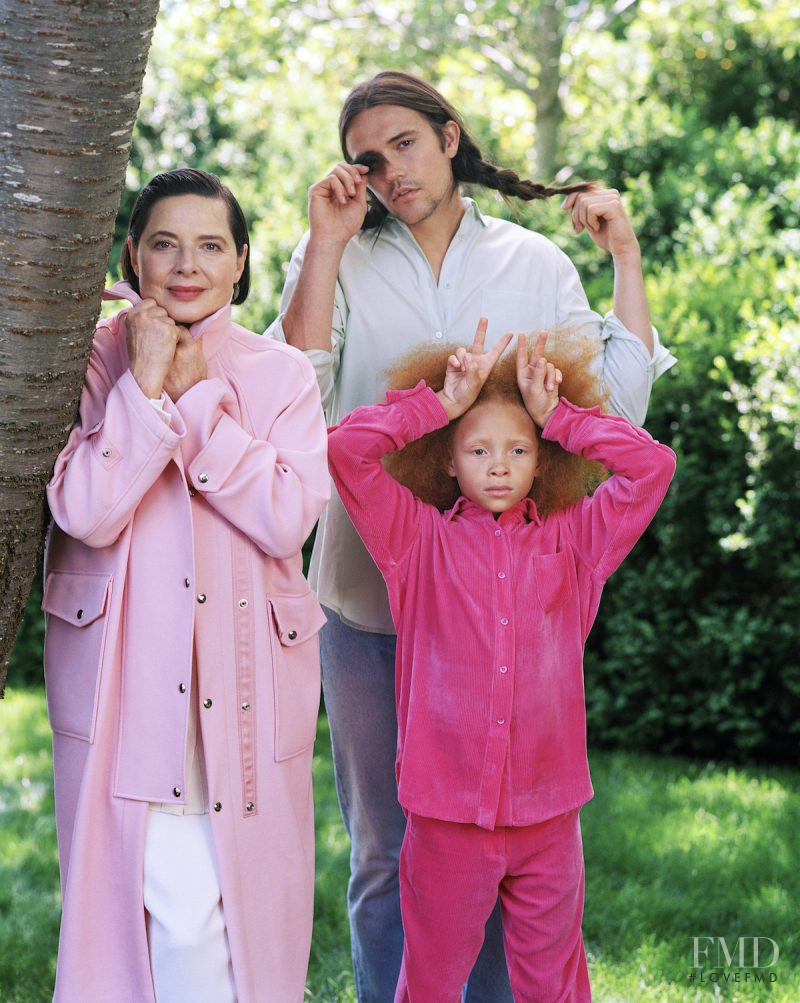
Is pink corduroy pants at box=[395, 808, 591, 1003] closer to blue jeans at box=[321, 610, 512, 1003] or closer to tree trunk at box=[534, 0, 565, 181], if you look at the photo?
blue jeans at box=[321, 610, 512, 1003]

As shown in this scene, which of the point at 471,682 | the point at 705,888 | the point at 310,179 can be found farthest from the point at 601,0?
the point at 471,682

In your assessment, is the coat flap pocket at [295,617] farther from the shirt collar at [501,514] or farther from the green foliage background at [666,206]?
the green foliage background at [666,206]

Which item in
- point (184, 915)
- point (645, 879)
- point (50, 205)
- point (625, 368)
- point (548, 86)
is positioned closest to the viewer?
point (50, 205)

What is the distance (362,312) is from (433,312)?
167 mm

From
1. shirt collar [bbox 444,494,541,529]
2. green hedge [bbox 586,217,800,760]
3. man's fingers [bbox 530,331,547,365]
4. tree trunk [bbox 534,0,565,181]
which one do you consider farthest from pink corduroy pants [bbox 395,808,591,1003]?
tree trunk [bbox 534,0,565,181]

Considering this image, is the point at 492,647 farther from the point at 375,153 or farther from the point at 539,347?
the point at 375,153

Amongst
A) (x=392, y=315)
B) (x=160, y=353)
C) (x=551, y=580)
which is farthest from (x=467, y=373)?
(x=160, y=353)

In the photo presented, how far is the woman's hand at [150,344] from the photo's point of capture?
2.22 meters

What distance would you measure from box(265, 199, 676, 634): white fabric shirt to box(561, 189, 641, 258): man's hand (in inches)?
6.4

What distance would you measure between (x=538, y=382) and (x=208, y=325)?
722 millimetres

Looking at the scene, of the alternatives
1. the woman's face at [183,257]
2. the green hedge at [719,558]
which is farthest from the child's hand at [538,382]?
the green hedge at [719,558]

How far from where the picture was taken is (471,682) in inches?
99.4

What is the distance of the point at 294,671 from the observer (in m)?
2.37

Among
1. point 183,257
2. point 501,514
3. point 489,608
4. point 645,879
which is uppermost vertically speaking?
point 183,257
